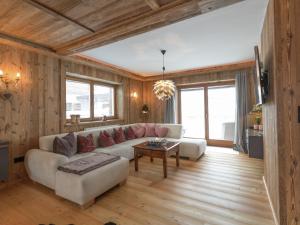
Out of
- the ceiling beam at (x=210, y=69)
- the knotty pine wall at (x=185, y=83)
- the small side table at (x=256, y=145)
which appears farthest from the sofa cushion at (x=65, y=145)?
the ceiling beam at (x=210, y=69)

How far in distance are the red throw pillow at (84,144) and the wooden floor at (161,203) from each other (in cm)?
91

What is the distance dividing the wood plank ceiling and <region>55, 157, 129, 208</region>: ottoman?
219 centimetres

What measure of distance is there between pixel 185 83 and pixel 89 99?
3.35 metres

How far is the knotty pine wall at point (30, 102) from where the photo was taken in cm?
298

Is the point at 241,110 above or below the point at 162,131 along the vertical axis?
above

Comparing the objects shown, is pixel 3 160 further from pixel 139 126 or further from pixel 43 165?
pixel 139 126

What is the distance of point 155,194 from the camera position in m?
2.56

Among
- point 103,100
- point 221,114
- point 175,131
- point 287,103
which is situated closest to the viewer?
point 287,103

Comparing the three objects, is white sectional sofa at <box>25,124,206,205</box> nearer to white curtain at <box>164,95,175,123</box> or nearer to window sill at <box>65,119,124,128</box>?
window sill at <box>65,119,124,128</box>

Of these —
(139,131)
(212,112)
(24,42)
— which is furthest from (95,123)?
(212,112)

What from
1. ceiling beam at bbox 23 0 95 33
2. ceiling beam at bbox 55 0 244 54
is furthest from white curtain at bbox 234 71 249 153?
ceiling beam at bbox 23 0 95 33

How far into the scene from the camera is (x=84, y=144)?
11.3 feet

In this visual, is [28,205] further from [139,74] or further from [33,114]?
[139,74]

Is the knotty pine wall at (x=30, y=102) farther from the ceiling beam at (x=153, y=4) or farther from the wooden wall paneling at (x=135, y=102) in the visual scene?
the ceiling beam at (x=153, y=4)
